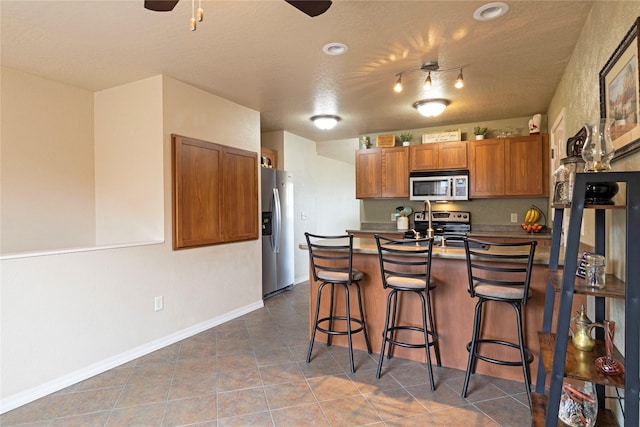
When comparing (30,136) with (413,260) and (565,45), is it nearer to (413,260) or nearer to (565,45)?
(413,260)

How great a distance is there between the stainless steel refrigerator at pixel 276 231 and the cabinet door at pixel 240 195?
1.33 feet

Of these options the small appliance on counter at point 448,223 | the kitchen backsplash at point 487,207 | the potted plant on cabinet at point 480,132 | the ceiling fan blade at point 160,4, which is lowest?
the small appliance on counter at point 448,223

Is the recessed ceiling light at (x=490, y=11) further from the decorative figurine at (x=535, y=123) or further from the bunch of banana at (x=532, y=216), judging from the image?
the bunch of banana at (x=532, y=216)

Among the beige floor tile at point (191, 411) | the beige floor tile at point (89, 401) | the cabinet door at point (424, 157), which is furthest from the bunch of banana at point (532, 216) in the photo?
the beige floor tile at point (89, 401)

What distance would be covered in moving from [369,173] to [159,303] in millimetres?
3495

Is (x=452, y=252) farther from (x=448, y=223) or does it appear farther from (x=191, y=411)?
(x=448, y=223)

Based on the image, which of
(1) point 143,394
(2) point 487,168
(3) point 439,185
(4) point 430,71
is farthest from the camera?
(3) point 439,185

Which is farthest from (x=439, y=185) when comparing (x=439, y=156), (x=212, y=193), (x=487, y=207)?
(x=212, y=193)

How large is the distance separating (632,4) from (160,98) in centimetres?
335

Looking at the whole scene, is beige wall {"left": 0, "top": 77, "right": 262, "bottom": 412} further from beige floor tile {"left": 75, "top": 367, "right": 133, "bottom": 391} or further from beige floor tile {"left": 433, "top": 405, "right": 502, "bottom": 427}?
beige floor tile {"left": 433, "top": 405, "right": 502, "bottom": 427}

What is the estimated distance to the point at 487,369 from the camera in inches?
108

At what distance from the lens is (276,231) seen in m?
5.09

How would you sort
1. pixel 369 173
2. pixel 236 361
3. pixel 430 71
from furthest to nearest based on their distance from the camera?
pixel 369 173
pixel 430 71
pixel 236 361

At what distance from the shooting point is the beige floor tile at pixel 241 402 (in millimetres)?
2266
